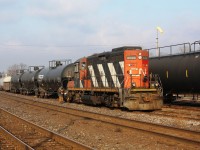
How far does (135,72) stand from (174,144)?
32.2 feet

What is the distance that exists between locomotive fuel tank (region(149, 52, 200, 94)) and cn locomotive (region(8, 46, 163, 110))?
72 cm

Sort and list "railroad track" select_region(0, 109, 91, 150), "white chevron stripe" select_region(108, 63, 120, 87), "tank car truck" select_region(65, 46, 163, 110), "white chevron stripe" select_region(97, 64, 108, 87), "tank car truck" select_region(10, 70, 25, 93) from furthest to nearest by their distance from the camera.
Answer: "tank car truck" select_region(10, 70, 25, 93) → "white chevron stripe" select_region(97, 64, 108, 87) → "white chevron stripe" select_region(108, 63, 120, 87) → "tank car truck" select_region(65, 46, 163, 110) → "railroad track" select_region(0, 109, 91, 150)

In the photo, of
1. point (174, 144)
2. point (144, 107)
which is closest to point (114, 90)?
point (144, 107)

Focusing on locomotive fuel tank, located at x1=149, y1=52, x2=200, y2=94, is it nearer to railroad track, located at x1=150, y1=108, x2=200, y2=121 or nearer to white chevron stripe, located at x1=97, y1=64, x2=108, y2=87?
railroad track, located at x1=150, y1=108, x2=200, y2=121

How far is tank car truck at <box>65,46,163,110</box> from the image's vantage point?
17.0 m

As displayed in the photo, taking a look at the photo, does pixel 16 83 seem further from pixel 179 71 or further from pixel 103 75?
pixel 179 71

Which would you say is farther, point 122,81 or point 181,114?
point 122,81

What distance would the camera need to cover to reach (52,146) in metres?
8.67

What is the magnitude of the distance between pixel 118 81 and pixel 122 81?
51 cm

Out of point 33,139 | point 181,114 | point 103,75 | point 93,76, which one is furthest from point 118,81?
point 33,139

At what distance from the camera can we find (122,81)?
59.6 ft

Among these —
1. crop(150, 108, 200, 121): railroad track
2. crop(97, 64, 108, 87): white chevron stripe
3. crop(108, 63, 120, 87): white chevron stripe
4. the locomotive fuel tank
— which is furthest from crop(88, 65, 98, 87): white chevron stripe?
crop(150, 108, 200, 121): railroad track

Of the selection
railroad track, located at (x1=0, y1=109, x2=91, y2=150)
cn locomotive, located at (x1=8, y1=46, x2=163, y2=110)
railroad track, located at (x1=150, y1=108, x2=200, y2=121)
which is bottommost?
railroad track, located at (x1=0, y1=109, x2=91, y2=150)

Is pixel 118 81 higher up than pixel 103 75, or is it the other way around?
pixel 103 75
